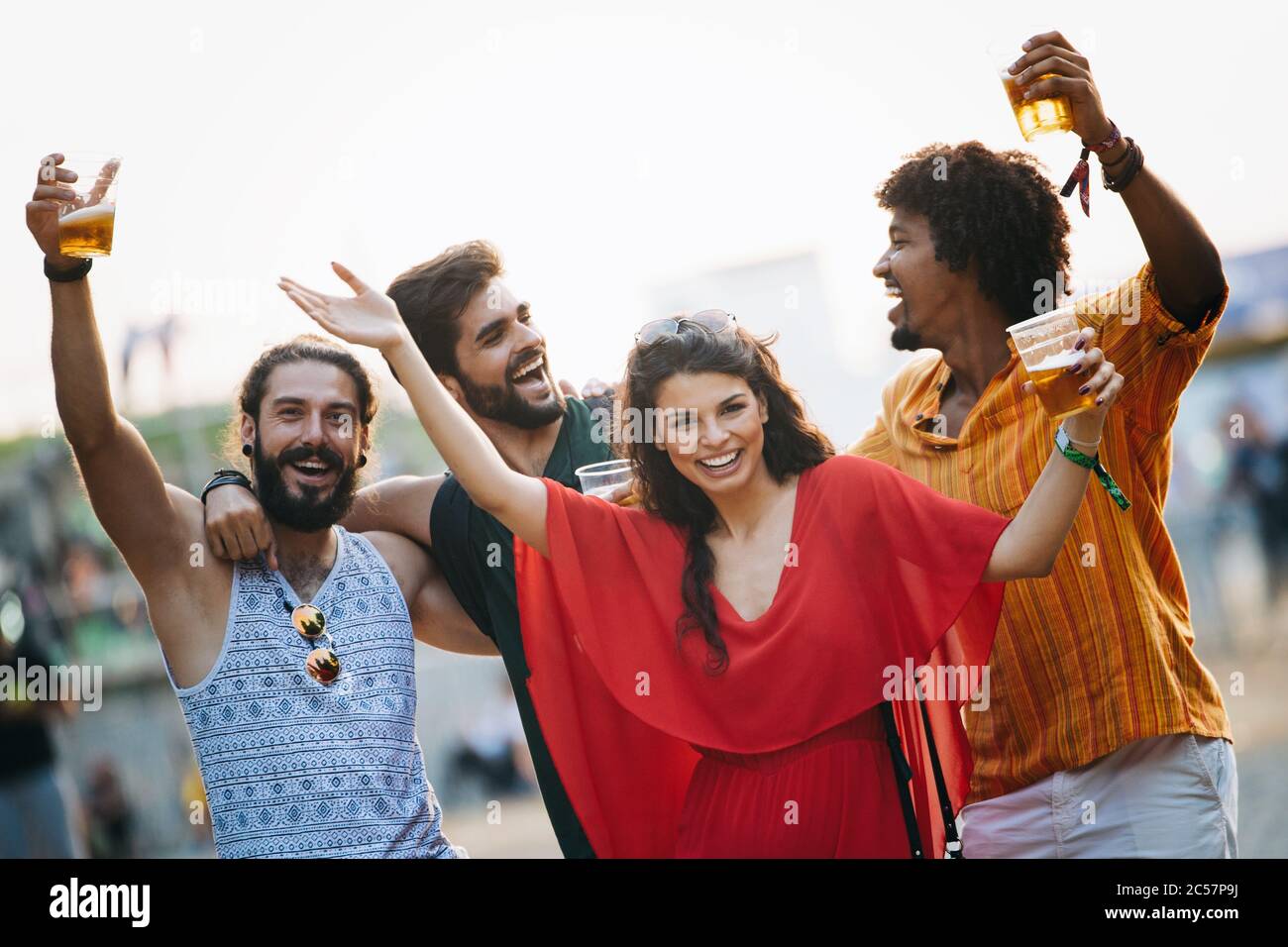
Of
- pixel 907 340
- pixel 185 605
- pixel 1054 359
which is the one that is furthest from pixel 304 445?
pixel 1054 359

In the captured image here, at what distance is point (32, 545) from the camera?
411 inches

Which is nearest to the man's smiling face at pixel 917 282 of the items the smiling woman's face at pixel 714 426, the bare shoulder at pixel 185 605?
the smiling woman's face at pixel 714 426

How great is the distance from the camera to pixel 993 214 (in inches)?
117

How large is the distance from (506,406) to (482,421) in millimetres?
76

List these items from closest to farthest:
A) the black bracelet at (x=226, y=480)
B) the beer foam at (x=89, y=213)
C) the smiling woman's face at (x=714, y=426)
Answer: the beer foam at (x=89, y=213) → the smiling woman's face at (x=714, y=426) → the black bracelet at (x=226, y=480)

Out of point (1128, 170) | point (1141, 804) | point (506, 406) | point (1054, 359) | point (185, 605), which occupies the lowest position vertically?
point (1141, 804)

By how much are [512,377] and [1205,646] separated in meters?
7.45

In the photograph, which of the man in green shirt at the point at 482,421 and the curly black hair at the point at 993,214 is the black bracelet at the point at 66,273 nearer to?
the man in green shirt at the point at 482,421

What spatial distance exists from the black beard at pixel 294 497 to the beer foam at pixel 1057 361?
150cm

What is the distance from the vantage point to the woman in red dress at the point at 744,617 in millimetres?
2729

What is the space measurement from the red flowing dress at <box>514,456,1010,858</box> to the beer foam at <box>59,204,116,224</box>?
106 cm

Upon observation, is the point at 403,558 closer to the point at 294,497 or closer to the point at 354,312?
the point at 294,497
